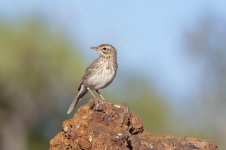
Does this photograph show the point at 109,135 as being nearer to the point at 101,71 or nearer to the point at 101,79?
the point at 101,79

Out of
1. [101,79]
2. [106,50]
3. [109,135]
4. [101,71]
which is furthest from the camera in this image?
[106,50]

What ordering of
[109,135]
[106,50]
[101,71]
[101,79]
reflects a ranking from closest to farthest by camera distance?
[109,135]
[101,79]
[101,71]
[106,50]

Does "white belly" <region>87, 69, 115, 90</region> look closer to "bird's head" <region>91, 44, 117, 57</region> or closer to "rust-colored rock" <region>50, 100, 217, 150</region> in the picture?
"bird's head" <region>91, 44, 117, 57</region>

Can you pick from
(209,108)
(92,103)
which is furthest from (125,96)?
(92,103)

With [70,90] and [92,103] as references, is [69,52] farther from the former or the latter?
[92,103]

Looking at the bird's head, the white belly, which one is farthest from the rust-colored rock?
the bird's head

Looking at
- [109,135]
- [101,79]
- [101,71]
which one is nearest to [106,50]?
[101,71]

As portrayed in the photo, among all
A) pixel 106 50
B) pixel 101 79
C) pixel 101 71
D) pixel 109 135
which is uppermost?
pixel 106 50

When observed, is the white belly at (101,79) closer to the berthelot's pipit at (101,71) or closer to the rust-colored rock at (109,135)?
the berthelot's pipit at (101,71)
